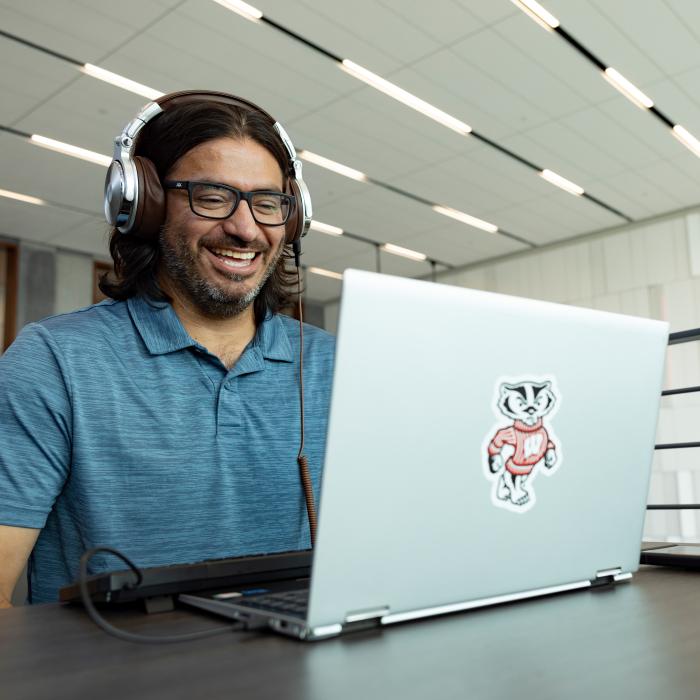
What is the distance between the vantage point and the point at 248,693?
42 cm

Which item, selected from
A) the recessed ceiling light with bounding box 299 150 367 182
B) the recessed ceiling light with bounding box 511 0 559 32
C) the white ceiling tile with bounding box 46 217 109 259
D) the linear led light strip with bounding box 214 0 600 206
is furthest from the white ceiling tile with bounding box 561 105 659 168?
the white ceiling tile with bounding box 46 217 109 259

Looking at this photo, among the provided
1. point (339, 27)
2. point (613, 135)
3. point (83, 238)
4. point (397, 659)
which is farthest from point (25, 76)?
point (397, 659)

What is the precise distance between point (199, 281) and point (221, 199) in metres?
0.14

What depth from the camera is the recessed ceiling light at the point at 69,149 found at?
5277 mm

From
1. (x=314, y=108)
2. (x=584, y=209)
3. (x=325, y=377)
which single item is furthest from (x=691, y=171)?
(x=325, y=377)

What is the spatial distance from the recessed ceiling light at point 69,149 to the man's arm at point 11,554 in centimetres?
465

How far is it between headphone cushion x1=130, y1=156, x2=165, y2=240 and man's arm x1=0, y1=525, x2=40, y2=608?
50 centimetres

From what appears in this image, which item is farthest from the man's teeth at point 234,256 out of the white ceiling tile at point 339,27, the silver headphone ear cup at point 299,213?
the white ceiling tile at point 339,27

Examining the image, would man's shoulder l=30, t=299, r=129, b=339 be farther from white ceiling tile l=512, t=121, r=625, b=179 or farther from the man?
white ceiling tile l=512, t=121, r=625, b=179

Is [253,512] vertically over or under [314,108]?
under

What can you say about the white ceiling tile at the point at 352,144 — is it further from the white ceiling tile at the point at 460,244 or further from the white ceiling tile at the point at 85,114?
the white ceiling tile at the point at 460,244

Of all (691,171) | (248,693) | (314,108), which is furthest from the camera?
(691,171)

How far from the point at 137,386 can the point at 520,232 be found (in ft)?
22.9

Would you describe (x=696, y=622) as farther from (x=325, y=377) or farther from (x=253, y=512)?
(x=325, y=377)
